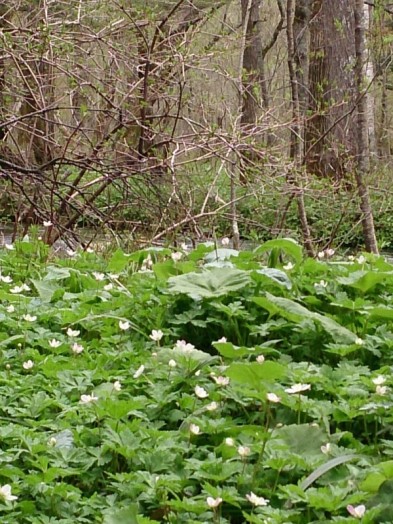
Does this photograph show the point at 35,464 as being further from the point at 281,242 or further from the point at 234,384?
the point at 281,242

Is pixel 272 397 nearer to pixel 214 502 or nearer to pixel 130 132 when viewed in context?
pixel 214 502

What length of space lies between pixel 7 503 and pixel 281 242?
2.14m

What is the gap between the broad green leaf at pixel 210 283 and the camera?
10.5ft

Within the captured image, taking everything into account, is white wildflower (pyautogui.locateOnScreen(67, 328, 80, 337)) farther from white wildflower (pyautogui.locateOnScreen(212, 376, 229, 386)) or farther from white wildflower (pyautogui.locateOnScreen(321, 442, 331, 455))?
white wildflower (pyautogui.locateOnScreen(321, 442, 331, 455))

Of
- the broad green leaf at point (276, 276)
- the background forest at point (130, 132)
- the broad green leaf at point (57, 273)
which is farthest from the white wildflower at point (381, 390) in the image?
the background forest at point (130, 132)

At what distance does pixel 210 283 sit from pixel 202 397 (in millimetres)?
835

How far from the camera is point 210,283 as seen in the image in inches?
129

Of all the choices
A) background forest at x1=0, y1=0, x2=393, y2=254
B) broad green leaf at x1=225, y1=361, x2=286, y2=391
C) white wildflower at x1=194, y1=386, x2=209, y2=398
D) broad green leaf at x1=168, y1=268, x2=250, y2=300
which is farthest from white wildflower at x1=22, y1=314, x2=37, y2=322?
background forest at x1=0, y1=0, x2=393, y2=254

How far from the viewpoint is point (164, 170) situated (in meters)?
6.80

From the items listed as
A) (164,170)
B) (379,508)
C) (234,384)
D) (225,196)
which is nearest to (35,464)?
(234,384)

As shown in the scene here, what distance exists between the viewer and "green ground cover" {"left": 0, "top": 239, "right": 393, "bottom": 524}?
6.63ft

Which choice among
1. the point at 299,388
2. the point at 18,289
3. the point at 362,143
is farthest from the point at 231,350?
the point at 362,143

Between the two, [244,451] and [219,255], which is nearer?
[244,451]

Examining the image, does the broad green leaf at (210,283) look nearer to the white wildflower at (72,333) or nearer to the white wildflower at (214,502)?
the white wildflower at (72,333)
